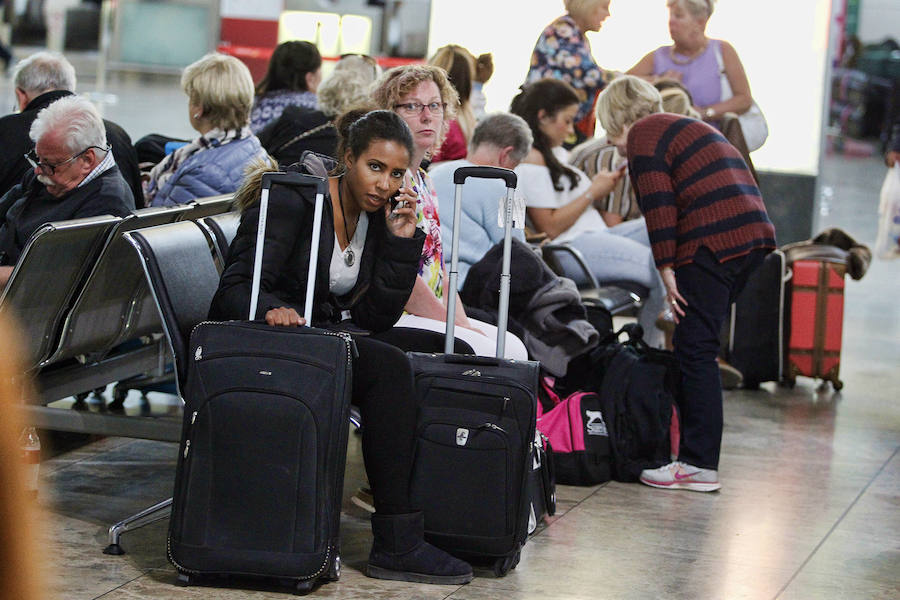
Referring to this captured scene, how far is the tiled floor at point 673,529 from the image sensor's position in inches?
135

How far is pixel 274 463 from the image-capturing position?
321cm

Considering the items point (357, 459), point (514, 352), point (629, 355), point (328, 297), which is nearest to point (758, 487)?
point (629, 355)

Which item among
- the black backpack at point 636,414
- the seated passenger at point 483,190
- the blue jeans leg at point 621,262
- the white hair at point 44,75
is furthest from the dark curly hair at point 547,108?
the white hair at point 44,75

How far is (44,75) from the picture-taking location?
5.18 metres

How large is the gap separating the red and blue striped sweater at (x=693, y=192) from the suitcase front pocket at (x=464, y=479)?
4.35ft

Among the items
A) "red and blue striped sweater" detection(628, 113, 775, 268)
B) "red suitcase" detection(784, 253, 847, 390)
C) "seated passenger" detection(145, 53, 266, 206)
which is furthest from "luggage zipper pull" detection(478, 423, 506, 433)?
"red suitcase" detection(784, 253, 847, 390)

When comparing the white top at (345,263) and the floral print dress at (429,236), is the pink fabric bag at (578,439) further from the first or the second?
the white top at (345,263)

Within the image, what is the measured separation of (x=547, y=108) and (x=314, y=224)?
290cm

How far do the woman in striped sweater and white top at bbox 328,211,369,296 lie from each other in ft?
4.18

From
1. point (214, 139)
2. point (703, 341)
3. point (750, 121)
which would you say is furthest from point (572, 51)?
point (703, 341)

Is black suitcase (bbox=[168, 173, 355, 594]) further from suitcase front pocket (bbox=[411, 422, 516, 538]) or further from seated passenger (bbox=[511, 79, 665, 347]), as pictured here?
seated passenger (bbox=[511, 79, 665, 347])

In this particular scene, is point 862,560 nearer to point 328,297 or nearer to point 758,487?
point 758,487

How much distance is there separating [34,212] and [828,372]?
3917 mm

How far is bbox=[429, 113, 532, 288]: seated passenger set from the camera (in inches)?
197
